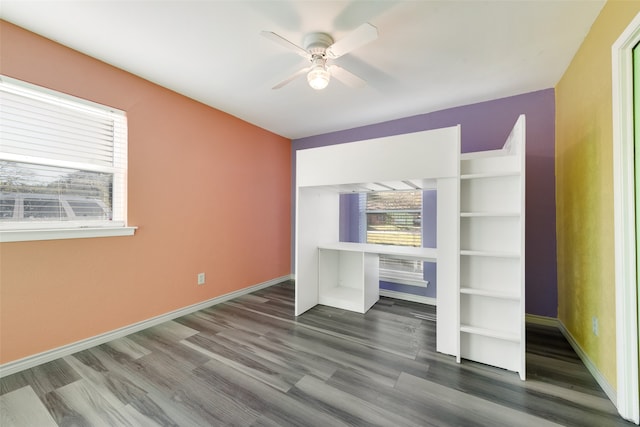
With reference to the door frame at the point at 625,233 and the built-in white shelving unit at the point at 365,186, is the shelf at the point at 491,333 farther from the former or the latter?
the door frame at the point at 625,233

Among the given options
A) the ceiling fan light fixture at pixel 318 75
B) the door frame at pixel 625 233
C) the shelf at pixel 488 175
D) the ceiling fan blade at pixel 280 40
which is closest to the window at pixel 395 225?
the shelf at pixel 488 175

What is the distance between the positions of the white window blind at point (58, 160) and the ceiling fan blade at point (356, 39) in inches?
86.0

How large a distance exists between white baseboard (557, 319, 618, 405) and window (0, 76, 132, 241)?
4.05 metres

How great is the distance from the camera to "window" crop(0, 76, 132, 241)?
6.02 ft

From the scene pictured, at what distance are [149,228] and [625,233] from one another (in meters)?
3.82

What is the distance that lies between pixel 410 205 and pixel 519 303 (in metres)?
1.90

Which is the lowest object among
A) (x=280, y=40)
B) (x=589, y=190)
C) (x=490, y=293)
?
(x=490, y=293)

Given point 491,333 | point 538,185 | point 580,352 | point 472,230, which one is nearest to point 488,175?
point 472,230

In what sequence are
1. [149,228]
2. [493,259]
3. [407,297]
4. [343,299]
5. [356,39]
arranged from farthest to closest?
1. [407,297]
2. [343,299]
3. [149,228]
4. [493,259]
5. [356,39]

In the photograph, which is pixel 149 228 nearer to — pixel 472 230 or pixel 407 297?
pixel 472 230

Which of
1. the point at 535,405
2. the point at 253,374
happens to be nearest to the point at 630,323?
the point at 535,405

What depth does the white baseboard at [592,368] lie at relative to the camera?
1551mm

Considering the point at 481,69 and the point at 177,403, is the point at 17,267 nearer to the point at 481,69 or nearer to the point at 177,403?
the point at 177,403

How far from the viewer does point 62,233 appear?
1985mm
